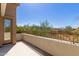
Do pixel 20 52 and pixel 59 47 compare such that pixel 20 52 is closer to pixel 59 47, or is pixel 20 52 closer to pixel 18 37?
pixel 59 47

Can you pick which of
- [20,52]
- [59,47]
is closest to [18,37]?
[20,52]

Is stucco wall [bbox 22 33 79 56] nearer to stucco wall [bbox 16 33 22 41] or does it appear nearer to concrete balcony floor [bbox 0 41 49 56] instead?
concrete balcony floor [bbox 0 41 49 56]

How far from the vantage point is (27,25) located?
43.0ft

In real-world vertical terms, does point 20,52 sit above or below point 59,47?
→ below

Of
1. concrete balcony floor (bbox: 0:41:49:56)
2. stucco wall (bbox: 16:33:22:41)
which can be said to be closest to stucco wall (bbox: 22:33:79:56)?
concrete balcony floor (bbox: 0:41:49:56)

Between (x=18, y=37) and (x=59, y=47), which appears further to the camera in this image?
(x=18, y=37)

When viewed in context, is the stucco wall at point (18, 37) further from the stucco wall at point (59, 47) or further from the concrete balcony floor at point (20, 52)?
the stucco wall at point (59, 47)

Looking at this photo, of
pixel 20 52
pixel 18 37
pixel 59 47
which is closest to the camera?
pixel 59 47

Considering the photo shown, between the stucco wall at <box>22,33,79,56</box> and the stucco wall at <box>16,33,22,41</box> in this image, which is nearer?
the stucco wall at <box>22,33,79,56</box>

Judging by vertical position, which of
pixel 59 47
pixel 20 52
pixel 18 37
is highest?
pixel 59 47

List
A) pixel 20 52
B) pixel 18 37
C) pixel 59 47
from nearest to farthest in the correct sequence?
pixel 59 47 < pixel 20 52 < pixel 18 37

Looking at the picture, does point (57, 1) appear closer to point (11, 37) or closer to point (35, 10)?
point (11, 37)

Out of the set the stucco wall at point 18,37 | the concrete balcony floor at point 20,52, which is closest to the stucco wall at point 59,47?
the concrete balcony floor at point 20,52

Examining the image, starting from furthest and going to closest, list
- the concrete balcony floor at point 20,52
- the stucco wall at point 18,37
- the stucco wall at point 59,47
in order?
the stucco wall at point 18,37 < the concrete balcony floor at point 20,52 < the stucco wall at point 59,47
